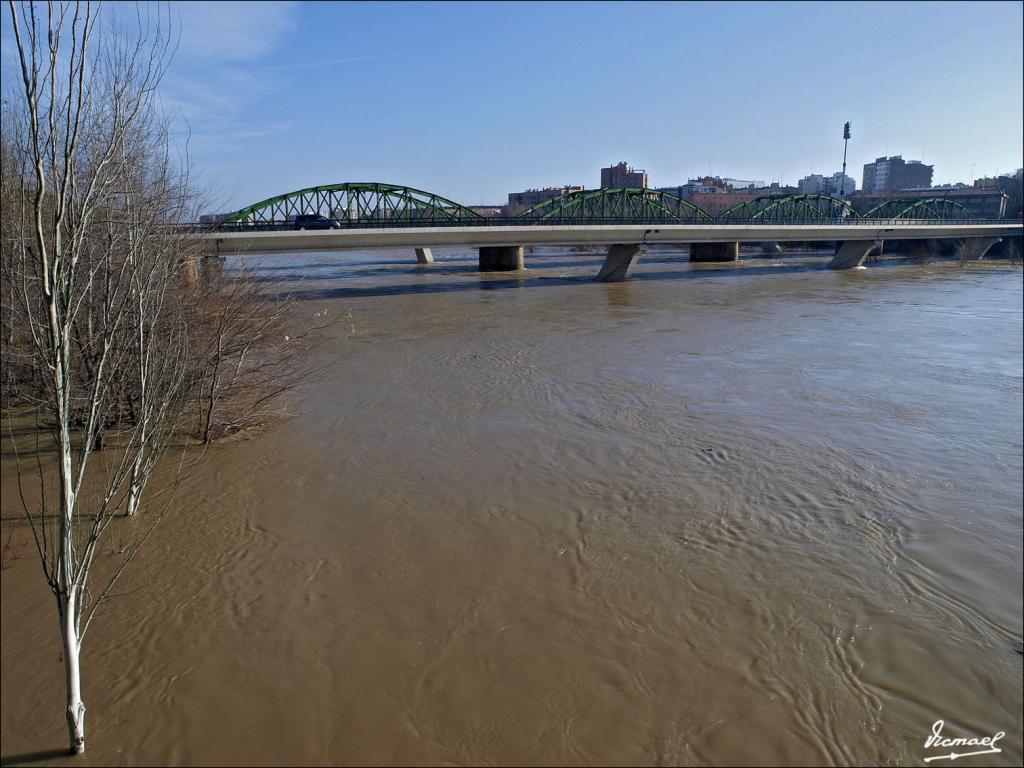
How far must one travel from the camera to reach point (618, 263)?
4591cm

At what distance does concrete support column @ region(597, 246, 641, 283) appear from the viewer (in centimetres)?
4559

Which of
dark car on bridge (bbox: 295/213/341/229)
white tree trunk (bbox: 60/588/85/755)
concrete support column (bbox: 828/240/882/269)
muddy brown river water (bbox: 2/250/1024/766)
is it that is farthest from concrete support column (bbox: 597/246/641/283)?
white tree trunk (bbox: 60/588/85/755)

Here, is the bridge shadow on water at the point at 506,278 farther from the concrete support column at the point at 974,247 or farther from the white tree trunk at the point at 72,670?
the white tree trunk at the point at 72,670

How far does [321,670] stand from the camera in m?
5.66

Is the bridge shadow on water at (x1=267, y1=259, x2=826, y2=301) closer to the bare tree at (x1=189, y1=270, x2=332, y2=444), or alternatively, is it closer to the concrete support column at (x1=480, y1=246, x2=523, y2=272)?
the concrete support column at (x1=480, y1=246, x2=523, y2=272)

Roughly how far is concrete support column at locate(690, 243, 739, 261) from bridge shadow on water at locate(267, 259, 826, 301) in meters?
4.49

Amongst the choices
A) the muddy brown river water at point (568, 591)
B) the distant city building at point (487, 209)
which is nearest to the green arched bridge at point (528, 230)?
the muddy brown river water at point (568, 591)

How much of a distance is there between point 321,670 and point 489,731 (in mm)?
1585

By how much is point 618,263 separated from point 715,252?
24.6 metres

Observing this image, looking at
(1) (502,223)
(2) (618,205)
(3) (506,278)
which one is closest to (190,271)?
(1) (502,223)

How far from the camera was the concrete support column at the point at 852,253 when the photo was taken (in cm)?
5688

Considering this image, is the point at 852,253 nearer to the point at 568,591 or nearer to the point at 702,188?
the point at 568,591

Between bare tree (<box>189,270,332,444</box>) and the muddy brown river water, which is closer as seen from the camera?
the muddy brown river water

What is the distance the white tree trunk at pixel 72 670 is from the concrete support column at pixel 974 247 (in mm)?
80713
